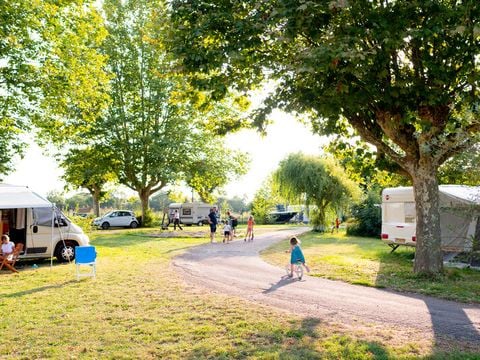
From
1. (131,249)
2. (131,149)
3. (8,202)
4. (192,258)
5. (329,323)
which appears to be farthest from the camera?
(131,149)

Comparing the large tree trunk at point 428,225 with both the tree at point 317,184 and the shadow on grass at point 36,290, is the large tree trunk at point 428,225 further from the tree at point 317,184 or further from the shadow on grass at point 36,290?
the tree at point 317,184

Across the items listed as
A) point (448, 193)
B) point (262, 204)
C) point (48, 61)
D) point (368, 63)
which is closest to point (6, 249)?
point (48, 61)

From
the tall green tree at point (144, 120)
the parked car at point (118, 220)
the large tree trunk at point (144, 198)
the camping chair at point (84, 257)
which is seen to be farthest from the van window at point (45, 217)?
the parked car at point (118, 220)

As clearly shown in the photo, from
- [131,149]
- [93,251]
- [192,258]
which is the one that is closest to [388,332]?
[93,251]

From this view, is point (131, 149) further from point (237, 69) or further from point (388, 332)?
point (388, 332)

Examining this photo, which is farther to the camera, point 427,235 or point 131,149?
point 131,149

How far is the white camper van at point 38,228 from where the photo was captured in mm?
14570

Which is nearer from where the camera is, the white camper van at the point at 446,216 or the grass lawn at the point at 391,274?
the grass lawn at the point at 391,274

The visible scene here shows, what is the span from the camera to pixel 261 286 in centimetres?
1054

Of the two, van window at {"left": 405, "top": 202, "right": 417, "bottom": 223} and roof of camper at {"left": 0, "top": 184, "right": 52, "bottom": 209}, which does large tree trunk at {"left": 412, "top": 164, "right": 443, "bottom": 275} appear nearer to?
van window at {"left": 405, "top": 202, "right": 417, "bottom": 223}

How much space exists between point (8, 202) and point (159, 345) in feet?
31.9

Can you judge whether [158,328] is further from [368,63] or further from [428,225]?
[428,225]

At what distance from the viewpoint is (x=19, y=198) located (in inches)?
556

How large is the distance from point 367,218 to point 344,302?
2248 centimetres
